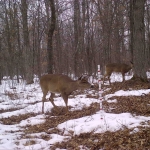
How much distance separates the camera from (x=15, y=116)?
8.54 meters

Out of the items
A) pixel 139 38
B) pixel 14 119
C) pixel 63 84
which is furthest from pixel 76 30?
pixel 14 119

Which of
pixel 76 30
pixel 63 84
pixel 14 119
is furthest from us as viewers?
pixel 76 30

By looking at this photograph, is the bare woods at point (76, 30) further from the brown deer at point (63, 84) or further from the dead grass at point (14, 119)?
the dead grass at point (14, 119)

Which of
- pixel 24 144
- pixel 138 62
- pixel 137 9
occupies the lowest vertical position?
pixel 24 144

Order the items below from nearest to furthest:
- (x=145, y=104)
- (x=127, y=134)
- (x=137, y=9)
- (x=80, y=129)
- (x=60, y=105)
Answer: (x=127, y=134), (x=80, y=129), (x=145, y=104), (x=60, y=105), (x=137, y=9)

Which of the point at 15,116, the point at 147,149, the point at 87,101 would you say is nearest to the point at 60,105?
the point at 87,101

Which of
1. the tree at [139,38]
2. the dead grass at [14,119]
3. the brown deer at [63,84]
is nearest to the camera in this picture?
the dead grass at [14,119]

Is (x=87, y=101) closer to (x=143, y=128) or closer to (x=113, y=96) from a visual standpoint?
(x=113, y=96)

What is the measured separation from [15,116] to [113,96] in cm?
429

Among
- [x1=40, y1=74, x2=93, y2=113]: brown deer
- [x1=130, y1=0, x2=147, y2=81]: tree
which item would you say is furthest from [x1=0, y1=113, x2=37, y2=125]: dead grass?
[x1=130, y1=0, x2=147, y2=81]: tree

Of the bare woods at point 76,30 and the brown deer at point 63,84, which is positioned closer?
the brown deer at point 63,84

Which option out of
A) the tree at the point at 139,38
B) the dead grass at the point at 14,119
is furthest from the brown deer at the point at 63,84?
the tree at the point at 139,38

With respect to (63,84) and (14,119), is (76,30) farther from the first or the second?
(14,119)

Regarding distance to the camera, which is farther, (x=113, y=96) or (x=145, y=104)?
(x=113, y=96)
